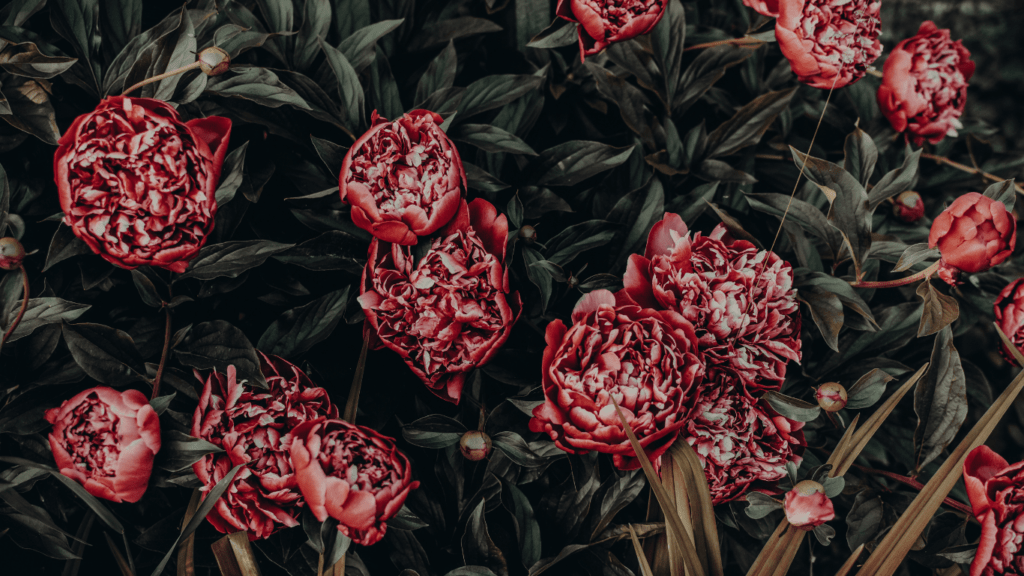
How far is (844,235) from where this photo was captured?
2.18ft

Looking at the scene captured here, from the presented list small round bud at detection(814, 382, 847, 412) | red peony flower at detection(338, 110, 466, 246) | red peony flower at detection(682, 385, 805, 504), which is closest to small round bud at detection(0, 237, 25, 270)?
red peony flower at detection(338, 110, 466, 246)

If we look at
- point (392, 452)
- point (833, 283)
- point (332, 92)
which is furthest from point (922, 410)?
point (332, 92)

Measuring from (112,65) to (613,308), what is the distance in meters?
0.56

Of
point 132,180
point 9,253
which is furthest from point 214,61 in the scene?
point 9,253

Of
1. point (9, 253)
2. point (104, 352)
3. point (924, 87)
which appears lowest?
point (104, 352)

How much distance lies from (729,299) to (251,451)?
1.58 ft

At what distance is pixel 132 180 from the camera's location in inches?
21.0

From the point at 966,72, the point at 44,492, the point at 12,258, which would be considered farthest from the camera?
the point at 966,72

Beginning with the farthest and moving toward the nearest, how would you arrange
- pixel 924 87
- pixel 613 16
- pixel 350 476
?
pixel 924 87, pixel 613 16, pixel 350 476

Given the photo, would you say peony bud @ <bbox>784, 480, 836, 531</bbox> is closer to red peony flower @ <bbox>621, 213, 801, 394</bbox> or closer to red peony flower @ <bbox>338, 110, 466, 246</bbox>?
red peony flower @ <bbox>621, 213, 801, 394</bbox>

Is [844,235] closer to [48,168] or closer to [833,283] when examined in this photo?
[833,283]

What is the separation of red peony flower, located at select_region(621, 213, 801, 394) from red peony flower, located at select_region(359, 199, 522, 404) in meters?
0.14

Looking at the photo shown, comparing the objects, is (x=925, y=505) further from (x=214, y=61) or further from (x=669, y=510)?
(x=214, y=61)

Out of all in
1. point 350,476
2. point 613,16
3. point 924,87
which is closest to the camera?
point 350,476
